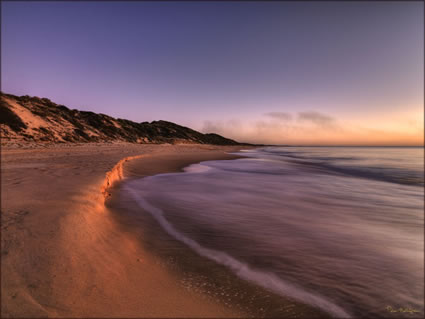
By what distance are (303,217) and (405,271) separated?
89.8 inches

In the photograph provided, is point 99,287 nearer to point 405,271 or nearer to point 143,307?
point 143,307


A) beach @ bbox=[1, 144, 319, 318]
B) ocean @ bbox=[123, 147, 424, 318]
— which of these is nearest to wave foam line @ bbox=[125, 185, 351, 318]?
ocean @ bbox=[123, 147, 424, 318]

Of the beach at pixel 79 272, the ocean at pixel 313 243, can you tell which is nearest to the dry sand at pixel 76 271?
the beach at pixel 79 272

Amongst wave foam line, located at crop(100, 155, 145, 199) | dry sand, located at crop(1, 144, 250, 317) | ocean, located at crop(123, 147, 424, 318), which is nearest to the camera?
dry sand, located at crop(1, 144, 250, 317)

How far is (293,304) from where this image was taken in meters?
2.23

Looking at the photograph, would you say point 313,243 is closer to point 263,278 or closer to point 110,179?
point 263,278

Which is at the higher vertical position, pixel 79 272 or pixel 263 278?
pixel 79 272

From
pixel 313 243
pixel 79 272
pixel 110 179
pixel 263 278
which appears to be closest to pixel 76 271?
pixel 79 272

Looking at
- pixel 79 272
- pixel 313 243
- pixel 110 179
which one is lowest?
pixel 313 243

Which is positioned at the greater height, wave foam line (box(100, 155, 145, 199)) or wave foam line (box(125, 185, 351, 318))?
wave foam line (box(100, 155, 145, 199))

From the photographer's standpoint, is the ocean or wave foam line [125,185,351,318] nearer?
wave foam line [125,185,351,318]

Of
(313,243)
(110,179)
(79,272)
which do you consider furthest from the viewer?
(110,179)

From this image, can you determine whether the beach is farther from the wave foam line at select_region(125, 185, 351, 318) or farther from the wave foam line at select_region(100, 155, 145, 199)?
the wave foam line at select_region(100, 155, 145, 199)

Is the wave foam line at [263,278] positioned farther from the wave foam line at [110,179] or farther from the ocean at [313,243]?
the wave foam line at [110,179]
